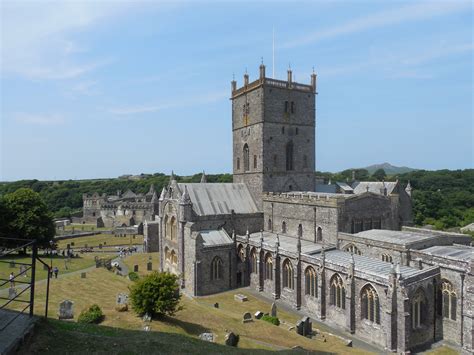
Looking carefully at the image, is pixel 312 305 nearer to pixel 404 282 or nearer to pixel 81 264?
pixel 404 282

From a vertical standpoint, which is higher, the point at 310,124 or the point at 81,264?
the point at 310,124

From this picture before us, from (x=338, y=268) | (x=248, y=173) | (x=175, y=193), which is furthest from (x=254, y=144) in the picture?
(x=338, y=268)

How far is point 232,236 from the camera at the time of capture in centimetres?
3966

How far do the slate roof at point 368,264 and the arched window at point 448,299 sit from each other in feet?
7.35

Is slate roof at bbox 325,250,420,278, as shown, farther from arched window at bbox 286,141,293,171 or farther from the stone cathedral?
arched window at bbox 286,141,293,171

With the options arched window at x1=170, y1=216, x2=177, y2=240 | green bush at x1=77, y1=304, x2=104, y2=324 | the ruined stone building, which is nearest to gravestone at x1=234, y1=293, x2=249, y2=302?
arched window at x1=170, y1=216, x2=177, y2=240

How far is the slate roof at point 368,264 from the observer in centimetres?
2473

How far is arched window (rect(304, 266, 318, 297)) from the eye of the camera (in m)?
29.7

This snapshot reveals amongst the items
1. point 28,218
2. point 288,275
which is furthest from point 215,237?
point 28,218

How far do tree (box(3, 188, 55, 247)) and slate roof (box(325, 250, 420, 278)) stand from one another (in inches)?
1515

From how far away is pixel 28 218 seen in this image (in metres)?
47.3

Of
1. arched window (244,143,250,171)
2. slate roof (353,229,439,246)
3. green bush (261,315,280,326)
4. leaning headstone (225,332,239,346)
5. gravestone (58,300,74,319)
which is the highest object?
arched window (244,143,250,171)

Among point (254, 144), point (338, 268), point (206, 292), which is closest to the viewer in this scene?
point (338, 268)

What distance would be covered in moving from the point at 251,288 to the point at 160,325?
1566 centimetres
